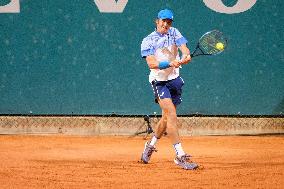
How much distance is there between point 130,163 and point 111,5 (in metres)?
3.23

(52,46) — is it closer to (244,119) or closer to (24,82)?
(24,82)

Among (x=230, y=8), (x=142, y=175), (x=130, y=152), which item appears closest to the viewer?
(x=142, y=175)

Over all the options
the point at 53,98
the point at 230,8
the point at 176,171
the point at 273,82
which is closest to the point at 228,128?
the point at 273,82

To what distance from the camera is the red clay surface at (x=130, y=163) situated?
6.82 m

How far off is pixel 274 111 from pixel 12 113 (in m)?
3.98

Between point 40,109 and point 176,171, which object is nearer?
point 176,171

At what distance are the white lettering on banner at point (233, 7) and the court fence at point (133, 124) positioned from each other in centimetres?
160

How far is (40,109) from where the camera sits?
1096 cm

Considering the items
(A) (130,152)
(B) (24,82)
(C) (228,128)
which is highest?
(B) (24,82)

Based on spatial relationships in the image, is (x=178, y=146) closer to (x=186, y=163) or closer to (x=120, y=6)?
(x=186, y=163)

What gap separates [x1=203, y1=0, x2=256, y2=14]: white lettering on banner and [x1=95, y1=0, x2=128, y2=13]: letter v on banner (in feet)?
4.22

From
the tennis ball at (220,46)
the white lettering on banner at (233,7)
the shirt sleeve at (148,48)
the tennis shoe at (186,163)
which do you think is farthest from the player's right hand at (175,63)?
the white lettering on banner at (233,7)

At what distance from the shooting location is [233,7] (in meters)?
10.6

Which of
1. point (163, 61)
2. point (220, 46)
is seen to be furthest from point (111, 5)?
point (163, 61)
